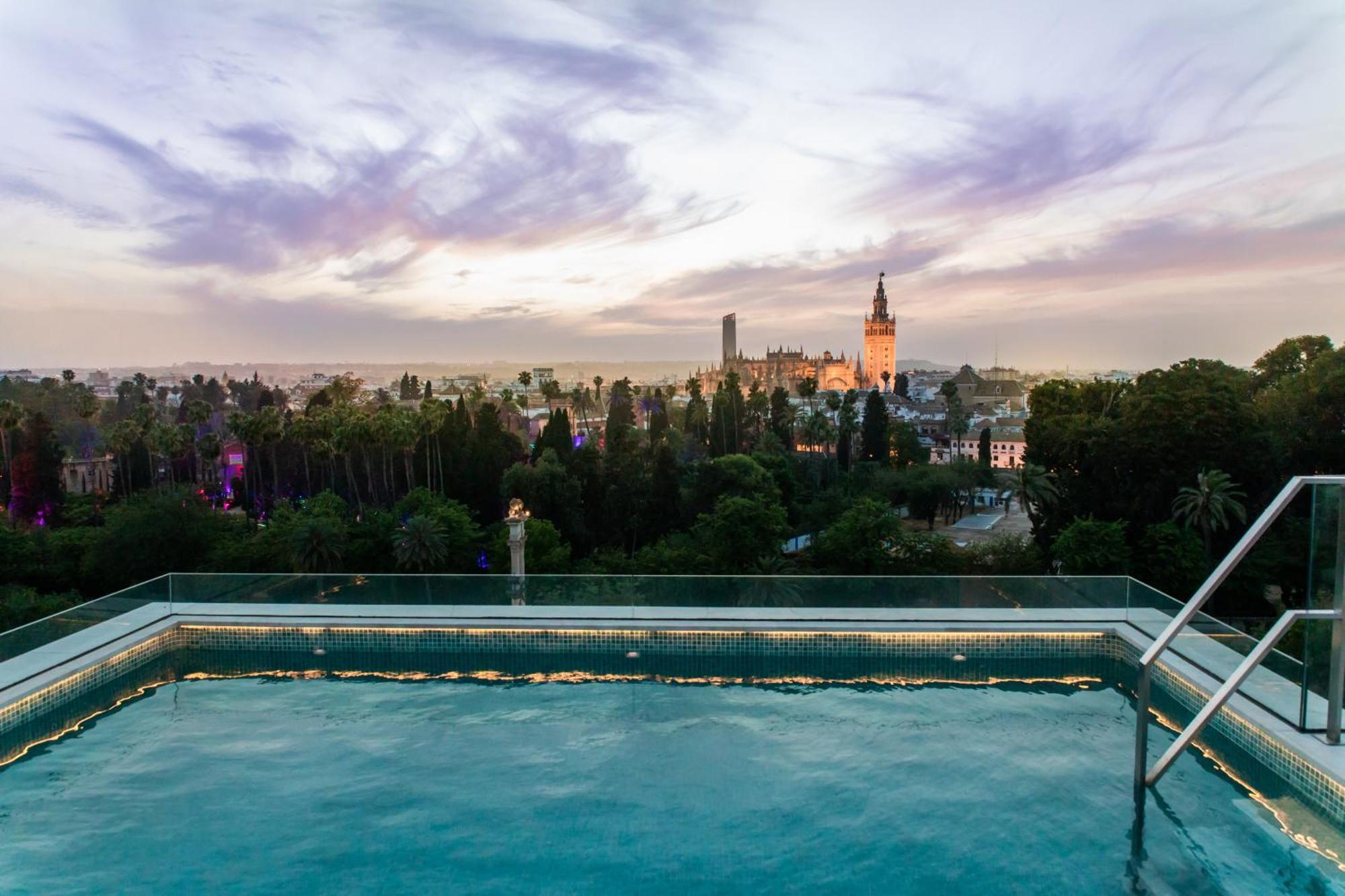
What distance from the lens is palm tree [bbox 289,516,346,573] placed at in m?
21.7

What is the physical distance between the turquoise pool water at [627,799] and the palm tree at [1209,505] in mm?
13454

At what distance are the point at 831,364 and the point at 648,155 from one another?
515 ft

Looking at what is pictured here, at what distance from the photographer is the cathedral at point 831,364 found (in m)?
166

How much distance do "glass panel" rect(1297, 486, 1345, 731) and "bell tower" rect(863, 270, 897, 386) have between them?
530 feet

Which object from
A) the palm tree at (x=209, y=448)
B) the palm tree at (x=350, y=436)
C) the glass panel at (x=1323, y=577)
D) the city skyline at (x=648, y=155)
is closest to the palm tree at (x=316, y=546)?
the city skyline at (x=648, y=155)

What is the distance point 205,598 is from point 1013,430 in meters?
94.4

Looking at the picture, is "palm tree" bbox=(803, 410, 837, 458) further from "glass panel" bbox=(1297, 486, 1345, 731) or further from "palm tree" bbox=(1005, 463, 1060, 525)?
"glass panel" bbox=(1297, 486, 1345, 731)

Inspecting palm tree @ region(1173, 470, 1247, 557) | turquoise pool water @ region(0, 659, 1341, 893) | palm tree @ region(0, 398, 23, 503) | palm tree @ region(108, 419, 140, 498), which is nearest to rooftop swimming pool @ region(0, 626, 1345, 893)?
turquoise pool water @ region(0, 659, 1341, 893)

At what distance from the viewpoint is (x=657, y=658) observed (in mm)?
8781

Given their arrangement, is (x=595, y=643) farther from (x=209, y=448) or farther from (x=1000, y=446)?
(x=1000, y=446)

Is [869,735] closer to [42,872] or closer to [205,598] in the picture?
[42,872]

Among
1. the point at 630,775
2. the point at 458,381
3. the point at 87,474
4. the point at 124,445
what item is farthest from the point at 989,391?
the point at 630,775

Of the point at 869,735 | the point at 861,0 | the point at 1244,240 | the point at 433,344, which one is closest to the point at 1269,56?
the point at 861,0

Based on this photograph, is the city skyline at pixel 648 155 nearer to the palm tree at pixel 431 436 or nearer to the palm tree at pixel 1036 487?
the palm tree at pixel 431 436
